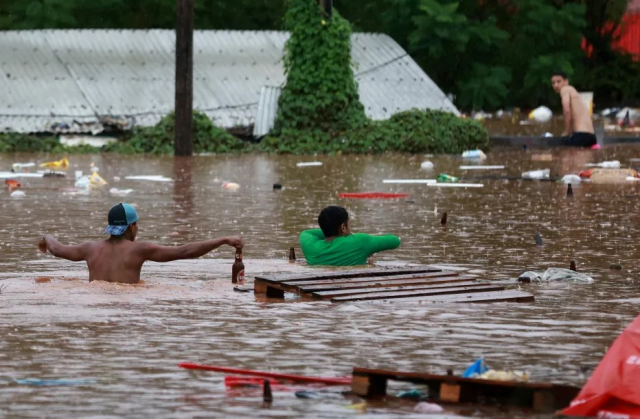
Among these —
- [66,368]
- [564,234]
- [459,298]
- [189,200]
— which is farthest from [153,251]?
[189,200]

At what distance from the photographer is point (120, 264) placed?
11.1m

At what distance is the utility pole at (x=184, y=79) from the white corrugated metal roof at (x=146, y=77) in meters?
3.18

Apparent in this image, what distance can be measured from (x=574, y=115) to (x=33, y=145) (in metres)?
11.6

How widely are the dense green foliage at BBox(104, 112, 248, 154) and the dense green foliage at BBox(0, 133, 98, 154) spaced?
0.66 meters

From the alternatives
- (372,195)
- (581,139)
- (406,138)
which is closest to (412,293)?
(372,195)

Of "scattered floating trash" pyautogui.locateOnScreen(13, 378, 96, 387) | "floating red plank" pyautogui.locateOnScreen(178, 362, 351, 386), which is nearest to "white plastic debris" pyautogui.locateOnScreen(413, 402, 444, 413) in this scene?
"floating red plank" pyautogui.locateOnScreen(178, 362, 351, 386)

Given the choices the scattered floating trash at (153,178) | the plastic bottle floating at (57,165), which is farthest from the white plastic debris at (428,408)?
the plastic bottle floating at (57,165)

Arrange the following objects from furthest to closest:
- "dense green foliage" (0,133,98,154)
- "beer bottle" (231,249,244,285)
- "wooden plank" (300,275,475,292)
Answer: "dense green foliage" (0,133,98,154) < "beer bottle" (231,249,244,285) < "wooden plank" (300,275,475,292)

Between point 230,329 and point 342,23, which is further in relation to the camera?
point 342,23

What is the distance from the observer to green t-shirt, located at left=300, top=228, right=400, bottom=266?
40.0 feet

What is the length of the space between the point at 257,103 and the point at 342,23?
2658 mm

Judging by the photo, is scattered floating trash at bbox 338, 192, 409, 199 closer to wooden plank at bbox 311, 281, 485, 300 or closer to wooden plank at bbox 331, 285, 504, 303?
wooden plank at bbox 311, 281, 485, 300

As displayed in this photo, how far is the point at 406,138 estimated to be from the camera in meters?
30.1

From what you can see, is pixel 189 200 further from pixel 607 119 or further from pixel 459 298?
pixel 607 119
